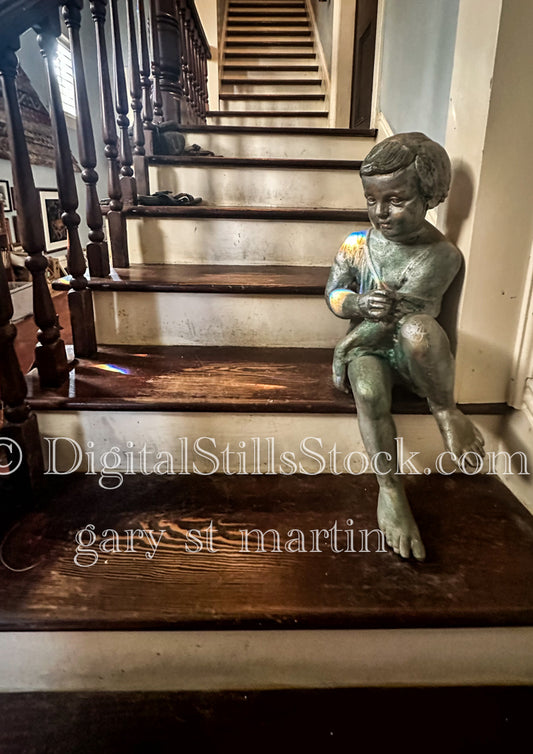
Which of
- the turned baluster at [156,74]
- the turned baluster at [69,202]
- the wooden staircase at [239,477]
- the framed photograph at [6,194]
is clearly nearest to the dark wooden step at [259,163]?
the wooden staircase at [239,477]

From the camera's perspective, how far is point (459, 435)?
85 cm

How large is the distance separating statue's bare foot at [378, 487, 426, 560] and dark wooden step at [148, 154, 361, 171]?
50.0 inches

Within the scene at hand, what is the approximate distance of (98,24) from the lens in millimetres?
1198

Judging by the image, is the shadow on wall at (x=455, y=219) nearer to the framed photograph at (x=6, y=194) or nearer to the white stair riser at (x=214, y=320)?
the white stair riser at (x=214, y=320)

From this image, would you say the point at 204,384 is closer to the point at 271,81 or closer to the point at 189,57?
the point at 189,57

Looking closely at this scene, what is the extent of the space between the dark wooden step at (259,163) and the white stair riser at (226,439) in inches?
42.5

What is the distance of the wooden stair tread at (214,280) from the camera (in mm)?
1169

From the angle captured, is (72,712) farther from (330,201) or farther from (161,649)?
(330,201)

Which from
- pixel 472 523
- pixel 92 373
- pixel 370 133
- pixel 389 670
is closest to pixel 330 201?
pixel 370 133

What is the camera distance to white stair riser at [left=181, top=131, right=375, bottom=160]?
193 centimetres

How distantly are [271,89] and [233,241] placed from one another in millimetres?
3137

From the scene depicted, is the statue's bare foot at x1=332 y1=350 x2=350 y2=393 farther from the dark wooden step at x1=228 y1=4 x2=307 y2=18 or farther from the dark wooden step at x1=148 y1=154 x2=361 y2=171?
the dark wooden step at x1=228 y1=4 x2=307 y2=18

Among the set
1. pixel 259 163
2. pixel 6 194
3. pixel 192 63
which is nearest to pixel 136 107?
pixel 259 163

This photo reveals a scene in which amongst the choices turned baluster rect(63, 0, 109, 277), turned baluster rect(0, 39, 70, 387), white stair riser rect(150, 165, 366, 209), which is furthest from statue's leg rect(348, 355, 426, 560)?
white stair riser rect(150, 165, 366, 209)
